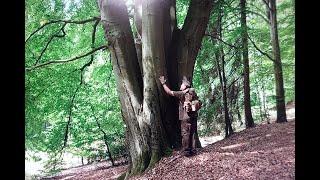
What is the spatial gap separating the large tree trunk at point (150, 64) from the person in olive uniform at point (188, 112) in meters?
0.39

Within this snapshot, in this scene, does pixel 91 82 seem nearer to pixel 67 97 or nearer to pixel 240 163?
pixel 67 97

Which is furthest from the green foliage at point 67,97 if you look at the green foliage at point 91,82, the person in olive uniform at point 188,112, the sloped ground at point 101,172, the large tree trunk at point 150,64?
the person in olive uniform at point 188,112

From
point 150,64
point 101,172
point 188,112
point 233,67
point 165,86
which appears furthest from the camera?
point 233,67

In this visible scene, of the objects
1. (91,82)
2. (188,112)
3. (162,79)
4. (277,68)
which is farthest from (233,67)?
(188,112)

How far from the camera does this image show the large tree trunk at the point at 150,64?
486cm

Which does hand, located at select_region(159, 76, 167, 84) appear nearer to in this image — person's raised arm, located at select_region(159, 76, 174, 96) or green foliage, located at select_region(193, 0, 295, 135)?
person's raised arm, located at select_region(159, 76, 174, 96)

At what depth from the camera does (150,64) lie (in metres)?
4.88

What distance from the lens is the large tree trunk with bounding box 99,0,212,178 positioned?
486cm

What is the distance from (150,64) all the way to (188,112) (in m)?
0.99

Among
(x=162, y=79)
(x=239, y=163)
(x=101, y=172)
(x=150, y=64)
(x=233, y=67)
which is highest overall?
(x=233, y=67)

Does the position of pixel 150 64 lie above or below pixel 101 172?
above

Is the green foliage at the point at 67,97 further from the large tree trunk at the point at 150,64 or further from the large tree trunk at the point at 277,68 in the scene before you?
the large tree trunk at the point at 277,68
